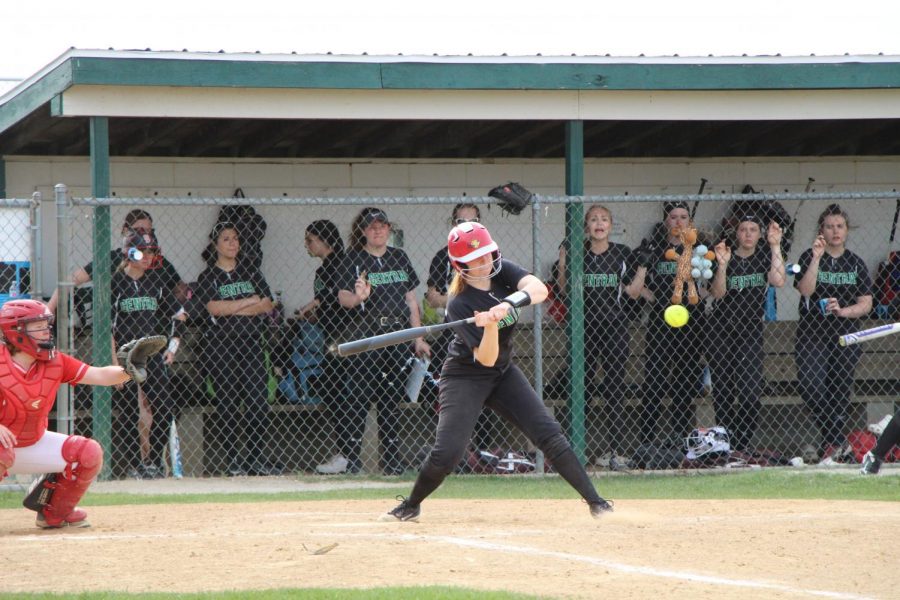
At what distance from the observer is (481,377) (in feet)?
23.2

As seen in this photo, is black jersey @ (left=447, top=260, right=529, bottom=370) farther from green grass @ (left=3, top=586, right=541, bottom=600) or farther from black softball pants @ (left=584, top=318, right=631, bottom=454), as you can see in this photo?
black softball pants @ (left=584, top=318, right=631, bottom=454)

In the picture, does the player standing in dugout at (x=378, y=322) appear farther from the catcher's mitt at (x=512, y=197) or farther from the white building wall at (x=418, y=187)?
the white building wall at (x=418, y=187)

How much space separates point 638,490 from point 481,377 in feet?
9.04

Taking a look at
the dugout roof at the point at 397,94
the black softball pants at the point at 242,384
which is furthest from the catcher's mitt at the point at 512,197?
the black softball pants at the point at 242,384

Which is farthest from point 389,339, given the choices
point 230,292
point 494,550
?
point 230,292

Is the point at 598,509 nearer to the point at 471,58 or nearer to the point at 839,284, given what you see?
the point at 471,58

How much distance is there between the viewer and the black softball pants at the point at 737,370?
10766 millimetres

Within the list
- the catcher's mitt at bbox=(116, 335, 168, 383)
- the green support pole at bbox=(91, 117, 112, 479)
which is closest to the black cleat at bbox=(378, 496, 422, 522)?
the catcher's mitt at bbox=(116, 335, 168, 383)

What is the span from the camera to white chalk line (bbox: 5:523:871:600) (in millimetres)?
5281

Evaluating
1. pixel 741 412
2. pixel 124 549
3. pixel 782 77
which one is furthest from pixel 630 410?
pixel 124 549

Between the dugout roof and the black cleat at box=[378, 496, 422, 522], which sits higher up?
the dugout roof

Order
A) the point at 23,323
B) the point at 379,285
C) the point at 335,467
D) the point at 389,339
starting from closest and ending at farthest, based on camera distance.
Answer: the point at 389,339 → the point at 23,323 → the point at 379,285 → the point at 335,467

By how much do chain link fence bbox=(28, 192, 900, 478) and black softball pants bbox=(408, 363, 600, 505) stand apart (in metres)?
2.68

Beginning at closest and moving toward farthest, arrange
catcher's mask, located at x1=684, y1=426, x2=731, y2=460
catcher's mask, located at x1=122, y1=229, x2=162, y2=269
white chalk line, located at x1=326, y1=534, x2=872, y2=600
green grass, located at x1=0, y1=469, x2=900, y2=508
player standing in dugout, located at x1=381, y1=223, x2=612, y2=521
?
white chalk line, located at x1=326, y1=534, x2=872, y2=600, player standing in dugout, located at x1=381, y1=223, x2=612, y2=521, green grass, located at x1=0, y1=469, x2=900, y2=508, catcher's mask, located at x1=122, y1=229, x2=162, y2=269, catcher's mask, located at x1=684, y1=426, x2=731, y2=460
